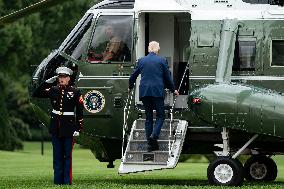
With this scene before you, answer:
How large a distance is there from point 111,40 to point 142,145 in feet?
7.09

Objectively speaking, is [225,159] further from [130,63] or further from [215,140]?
[130,63]

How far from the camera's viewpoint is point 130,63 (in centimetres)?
2017

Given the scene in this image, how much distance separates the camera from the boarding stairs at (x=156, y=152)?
18922mm

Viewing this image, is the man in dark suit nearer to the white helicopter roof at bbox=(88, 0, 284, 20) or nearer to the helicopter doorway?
the white helicopter roof at bbox=(88, 0, 284, 20)

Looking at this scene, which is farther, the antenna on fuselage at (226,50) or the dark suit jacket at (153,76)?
the antenna on fuselage at (226,50)

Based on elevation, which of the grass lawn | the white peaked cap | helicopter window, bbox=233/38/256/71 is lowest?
the grass lawn

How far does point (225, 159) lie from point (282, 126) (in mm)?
1174

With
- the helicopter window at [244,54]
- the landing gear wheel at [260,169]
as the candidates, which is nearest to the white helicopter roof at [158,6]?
the helicopter window at [244,54]

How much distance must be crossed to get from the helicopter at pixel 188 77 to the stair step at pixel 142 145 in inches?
0.7

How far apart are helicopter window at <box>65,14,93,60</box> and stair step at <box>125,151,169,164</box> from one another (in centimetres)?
239

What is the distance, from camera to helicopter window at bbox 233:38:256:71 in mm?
19750

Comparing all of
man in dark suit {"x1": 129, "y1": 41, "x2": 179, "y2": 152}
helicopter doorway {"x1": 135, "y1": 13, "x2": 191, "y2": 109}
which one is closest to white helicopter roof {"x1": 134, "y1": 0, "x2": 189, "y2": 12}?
helicopter doorway {"x1": 135, "y1": 13, "x2": 191, "y2": 109}

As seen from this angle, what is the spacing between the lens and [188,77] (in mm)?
20109

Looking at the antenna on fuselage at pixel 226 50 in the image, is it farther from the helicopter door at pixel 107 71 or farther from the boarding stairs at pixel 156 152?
the helicopter door at pixel 107 71
